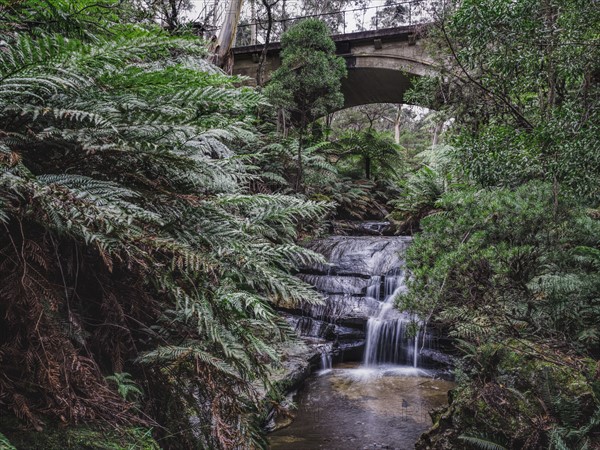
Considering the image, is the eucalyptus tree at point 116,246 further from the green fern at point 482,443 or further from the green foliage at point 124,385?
the green fern at point 482,443

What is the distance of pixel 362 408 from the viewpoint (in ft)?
13.1

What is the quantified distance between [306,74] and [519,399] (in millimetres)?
7429

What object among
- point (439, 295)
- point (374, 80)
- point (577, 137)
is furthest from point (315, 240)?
point (374, 80)

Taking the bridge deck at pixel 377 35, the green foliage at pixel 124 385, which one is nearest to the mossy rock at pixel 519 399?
the green foliage at pixel 124 385

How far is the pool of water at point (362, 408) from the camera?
10.9 ft

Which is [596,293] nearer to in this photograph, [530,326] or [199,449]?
[530,326]

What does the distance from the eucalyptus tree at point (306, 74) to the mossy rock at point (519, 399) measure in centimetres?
621

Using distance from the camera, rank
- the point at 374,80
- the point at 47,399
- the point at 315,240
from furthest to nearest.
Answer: the point at 374,80
the point at 315,240
the point at 47,399

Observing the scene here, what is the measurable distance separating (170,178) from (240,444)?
0.95m

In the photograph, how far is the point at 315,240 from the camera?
8.13 meters

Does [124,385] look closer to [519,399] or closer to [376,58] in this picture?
[519,399]

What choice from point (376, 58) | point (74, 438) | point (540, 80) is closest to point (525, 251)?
point (540, 80)

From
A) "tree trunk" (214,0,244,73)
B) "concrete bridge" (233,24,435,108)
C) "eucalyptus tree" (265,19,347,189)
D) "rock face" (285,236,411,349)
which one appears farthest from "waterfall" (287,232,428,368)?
"concrete bridge" (233,24,435,108)

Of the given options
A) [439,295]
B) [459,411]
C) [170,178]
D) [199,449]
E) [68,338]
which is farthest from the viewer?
[439,295]
